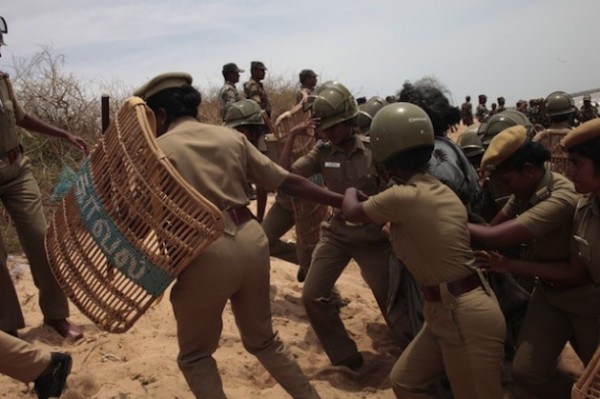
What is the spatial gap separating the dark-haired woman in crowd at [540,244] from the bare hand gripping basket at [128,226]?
1291 millimetres

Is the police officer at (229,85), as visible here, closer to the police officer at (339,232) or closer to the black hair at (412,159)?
the police officer at (339,232)

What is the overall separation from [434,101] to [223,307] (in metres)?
1.90

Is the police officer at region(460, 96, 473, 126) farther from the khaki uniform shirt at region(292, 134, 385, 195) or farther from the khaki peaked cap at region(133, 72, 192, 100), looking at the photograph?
the khaki peaked cap at region(133, 72, 192, 100)

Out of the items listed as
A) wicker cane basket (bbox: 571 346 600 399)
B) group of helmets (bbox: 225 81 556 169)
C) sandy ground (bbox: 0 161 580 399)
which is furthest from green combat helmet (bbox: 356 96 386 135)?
wicker cane basket (bbox: 571 346 600 399)

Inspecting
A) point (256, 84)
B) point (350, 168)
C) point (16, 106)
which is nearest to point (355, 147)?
point (350, 168)

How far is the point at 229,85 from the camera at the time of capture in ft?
30.7

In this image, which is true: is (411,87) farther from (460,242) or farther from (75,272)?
(75,272)

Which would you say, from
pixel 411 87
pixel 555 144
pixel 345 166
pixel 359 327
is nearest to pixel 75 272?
pixel 345 166

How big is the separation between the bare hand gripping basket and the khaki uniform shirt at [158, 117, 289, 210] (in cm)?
14

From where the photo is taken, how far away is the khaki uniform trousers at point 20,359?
3.10m

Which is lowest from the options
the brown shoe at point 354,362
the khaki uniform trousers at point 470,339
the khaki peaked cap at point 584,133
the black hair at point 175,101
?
the brown shoe at point 354,362

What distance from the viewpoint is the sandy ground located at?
377 cm

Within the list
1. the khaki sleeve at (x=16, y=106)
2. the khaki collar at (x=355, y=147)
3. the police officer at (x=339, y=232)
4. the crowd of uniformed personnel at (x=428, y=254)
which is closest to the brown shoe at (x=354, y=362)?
the police officer at (x=339, y=232)

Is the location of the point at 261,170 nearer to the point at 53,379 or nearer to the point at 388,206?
the point at 388,206
